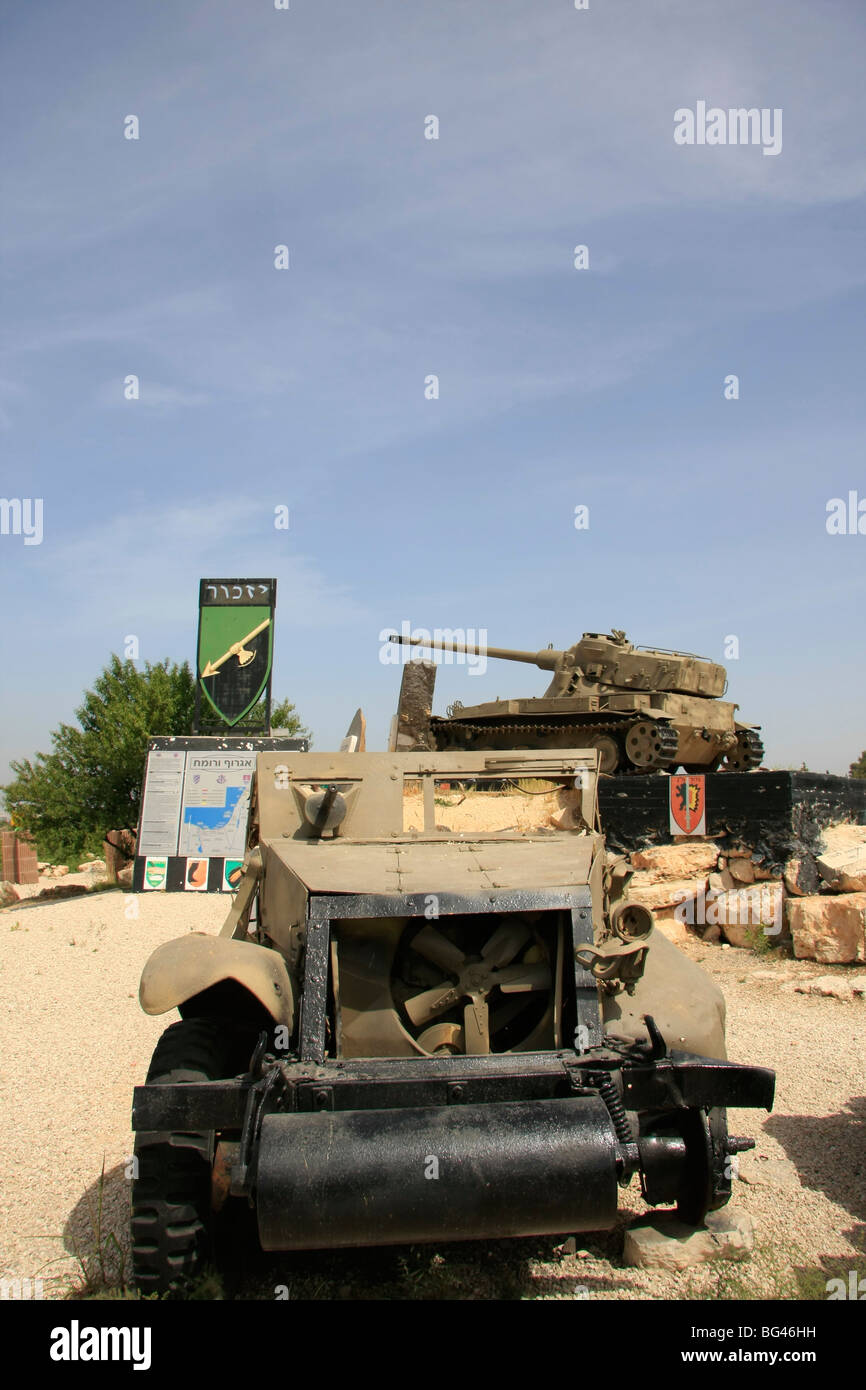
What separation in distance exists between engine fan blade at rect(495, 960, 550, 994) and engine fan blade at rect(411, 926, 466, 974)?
15cm

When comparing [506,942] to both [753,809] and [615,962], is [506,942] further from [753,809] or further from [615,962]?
[753,809]

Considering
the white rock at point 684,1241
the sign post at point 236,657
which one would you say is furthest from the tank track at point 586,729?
the white rock at point 684,1241

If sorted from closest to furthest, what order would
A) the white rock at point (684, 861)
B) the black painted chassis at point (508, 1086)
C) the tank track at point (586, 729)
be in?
the black painted chassis at point (508, 1086)
the white rock at point (684, 861)
the tank track at point (586, 729)

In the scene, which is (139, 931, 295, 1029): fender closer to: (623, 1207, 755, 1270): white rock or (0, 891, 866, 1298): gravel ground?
(0, 891, 866, 1298): gravel ground

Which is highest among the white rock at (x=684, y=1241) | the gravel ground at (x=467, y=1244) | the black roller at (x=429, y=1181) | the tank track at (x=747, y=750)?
the tank track at (x=747, y=750)

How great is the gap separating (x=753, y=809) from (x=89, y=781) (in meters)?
11.7

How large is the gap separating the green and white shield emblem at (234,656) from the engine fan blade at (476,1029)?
391 inches

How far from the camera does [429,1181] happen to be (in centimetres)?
282

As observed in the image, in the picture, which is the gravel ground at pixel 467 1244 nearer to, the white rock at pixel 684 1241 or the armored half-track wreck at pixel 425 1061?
the white rock at pixel 684 1241

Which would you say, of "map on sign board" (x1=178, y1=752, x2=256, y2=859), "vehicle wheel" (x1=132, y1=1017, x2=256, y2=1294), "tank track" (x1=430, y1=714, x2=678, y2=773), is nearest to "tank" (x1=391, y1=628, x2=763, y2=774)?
"tank track" (x1=430, y1=714, x2=678, y2=773)

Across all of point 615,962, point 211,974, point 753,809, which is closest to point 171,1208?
point 211,974

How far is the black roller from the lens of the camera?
111 inches

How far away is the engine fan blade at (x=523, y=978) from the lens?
147 inches

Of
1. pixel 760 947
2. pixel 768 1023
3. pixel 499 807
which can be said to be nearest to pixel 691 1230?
pixel 768 1023
